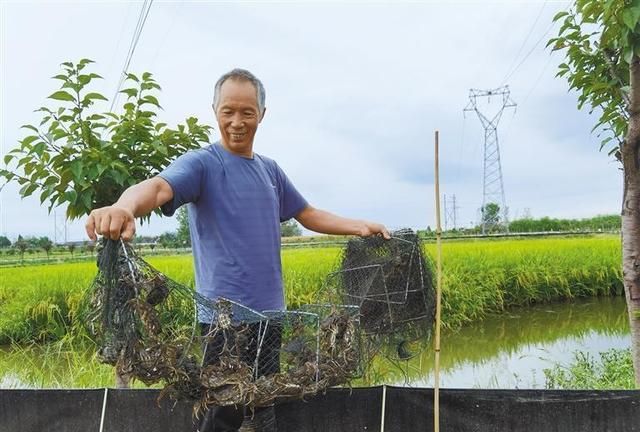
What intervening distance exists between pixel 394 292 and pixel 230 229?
28.1 inches

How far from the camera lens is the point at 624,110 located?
94.7 inches

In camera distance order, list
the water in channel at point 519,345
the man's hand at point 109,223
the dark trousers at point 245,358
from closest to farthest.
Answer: the man's hand at point 109,223 < the dark trousers at point 245,358 < the water in channel at point 519,345

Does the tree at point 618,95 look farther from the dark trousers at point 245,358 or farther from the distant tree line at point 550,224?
the distant tree line at point 550,224

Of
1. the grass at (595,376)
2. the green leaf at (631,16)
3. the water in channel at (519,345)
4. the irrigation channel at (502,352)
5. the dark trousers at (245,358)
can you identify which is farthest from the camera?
the water in channel at (519,345)

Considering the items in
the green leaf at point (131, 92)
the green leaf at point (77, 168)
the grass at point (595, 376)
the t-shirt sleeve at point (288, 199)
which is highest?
the green leaf at point (131, 92)

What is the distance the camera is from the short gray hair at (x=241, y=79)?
1468 millimetres

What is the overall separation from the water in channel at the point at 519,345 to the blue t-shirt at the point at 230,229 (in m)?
1.59

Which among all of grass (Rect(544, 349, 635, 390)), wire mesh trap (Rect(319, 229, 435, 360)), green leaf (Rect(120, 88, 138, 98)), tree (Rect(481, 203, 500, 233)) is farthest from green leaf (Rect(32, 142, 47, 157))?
tree (Rect(481, 203, 500, 233))

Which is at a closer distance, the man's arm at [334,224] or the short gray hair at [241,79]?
the short gray hair at [241,79]

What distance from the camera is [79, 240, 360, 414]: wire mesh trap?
124 cm

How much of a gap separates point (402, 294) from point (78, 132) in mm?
1352

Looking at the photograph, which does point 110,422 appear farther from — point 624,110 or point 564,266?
point 564,266

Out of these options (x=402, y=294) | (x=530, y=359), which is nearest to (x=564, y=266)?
(x=530, y=359)

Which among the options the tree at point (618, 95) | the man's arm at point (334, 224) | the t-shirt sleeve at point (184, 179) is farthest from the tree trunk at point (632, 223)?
the t-shirt sleeve at point (184, 179)
